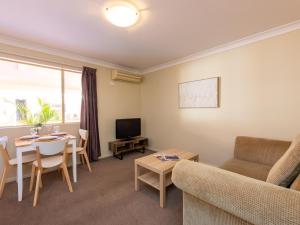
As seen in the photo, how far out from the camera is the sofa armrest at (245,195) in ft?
2.46

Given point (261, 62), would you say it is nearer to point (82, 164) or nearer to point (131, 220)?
point (131, 220)

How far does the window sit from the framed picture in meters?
2.38

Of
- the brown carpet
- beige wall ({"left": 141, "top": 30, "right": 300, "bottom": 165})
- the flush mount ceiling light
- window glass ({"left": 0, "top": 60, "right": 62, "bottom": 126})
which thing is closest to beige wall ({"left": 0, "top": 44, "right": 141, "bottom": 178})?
window glass ({"left": 0, "top": 60, "right": 62, "bottom": 126})

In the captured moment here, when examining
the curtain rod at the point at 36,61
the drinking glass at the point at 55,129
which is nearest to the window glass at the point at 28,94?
the curtain rod at the point at 36,61

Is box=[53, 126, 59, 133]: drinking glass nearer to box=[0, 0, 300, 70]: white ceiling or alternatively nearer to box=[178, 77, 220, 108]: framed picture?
box=[0, 0, 300, 70]: white ceiling

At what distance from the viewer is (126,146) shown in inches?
158

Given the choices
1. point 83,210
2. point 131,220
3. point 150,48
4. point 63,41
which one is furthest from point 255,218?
point 63,41

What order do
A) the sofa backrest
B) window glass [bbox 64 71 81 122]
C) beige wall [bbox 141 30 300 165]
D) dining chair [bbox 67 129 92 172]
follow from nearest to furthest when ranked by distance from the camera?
the sofa backrest < beige wall [bbox 141 30 300 165] < dining chair [bbox 67 129 92 172] < window glass [bbox 64 71 81 122]

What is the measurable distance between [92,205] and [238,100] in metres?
2.77

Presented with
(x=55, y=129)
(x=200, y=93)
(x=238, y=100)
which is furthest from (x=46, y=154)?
(x=238, y=100)

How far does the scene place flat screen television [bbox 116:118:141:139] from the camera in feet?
12.4

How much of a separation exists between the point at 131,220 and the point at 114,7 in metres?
2.35

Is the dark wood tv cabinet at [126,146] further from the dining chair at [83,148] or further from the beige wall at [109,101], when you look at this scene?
the dining chair at [83,148]

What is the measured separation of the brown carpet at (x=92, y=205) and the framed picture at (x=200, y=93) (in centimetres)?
174
